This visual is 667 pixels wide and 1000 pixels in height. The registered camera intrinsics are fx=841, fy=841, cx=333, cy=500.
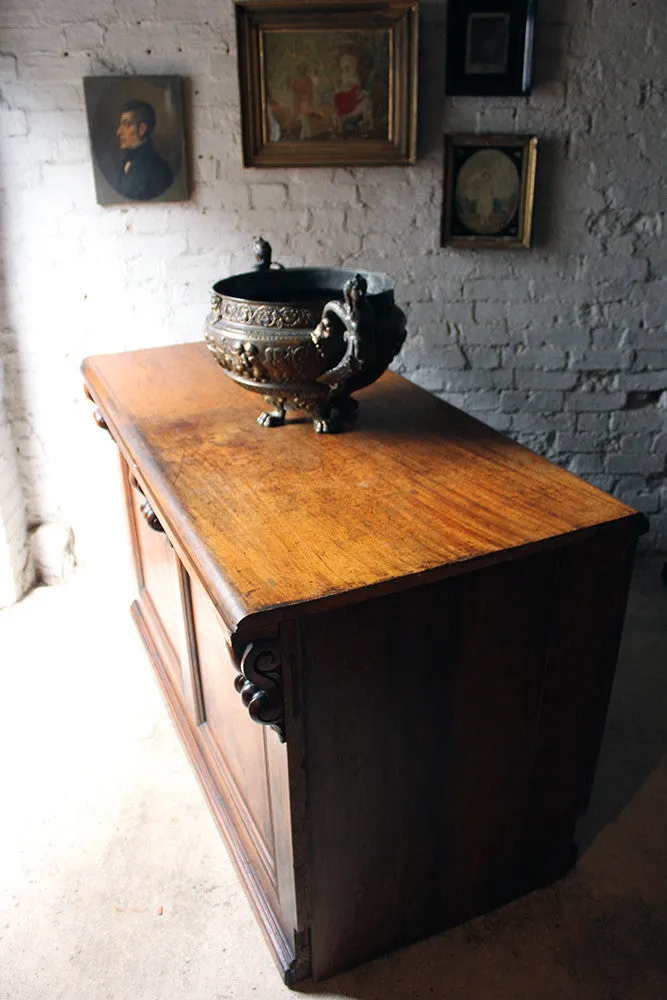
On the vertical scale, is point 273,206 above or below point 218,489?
above

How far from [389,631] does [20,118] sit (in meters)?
1.97

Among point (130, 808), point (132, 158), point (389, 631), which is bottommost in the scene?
point (130, 808)

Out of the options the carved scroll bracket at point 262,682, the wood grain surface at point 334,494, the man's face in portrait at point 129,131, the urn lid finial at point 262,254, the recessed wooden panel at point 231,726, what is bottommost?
the recessed wooden panel at point 231,726

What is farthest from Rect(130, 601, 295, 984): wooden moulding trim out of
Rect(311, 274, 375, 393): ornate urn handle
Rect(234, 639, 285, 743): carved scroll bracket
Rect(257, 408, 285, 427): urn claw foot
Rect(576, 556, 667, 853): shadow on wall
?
Rect(311, 274, 375, 393): ornate urn handle

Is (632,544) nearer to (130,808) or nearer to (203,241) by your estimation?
(130,808)

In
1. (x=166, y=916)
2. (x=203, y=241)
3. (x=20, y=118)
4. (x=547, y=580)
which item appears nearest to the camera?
(x=547, y=580)

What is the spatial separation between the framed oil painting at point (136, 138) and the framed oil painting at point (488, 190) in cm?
81

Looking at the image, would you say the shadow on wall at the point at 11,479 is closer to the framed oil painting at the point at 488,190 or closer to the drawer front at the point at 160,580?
the drawer front at the point at 160,580

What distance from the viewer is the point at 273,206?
2568 mm

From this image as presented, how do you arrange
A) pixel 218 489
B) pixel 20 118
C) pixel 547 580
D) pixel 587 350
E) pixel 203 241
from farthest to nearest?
pixel 587 350
pixel 203 241
pixel 20 118
pixel 218 489
pixel 547 580

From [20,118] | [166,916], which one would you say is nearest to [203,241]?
[20,118]

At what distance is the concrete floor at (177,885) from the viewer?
5.16ft

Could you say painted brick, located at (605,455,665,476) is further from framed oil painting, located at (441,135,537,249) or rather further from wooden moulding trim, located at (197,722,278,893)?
wooden moulding trim, located at (197,722,278,893)

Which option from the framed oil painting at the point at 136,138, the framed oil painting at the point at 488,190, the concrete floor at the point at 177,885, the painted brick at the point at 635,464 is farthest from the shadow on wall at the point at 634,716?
the framed oil painting at the point at 136,138
